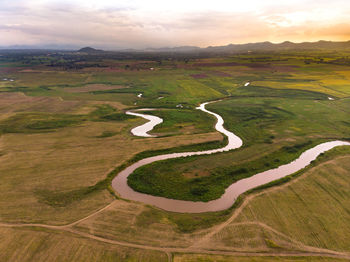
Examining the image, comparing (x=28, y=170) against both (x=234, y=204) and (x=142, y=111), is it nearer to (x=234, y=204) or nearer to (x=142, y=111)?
(x=234, y=204)

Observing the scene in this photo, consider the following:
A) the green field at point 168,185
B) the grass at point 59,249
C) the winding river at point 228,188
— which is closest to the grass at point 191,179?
the green field at point 168,185

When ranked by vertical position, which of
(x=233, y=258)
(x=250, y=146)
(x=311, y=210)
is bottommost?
(x=233, y=258)

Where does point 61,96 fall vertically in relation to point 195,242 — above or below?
above

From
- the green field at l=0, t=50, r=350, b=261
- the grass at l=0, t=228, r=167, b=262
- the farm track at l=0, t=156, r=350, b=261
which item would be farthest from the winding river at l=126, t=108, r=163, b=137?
the grass at l=0, t=228, r=167, b=262

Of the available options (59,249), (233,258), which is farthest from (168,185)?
(59,249)

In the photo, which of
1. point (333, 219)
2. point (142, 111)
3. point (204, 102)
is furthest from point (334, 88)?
point (333, 219)

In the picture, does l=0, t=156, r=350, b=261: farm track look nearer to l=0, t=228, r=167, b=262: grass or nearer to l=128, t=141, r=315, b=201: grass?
l=0, t=228, r=167, b=262: grass

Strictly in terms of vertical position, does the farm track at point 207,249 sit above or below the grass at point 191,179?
below

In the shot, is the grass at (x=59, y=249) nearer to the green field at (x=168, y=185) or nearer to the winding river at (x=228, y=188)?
the green field at (x=168, y=185)

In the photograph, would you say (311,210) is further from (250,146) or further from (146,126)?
(146,126)
